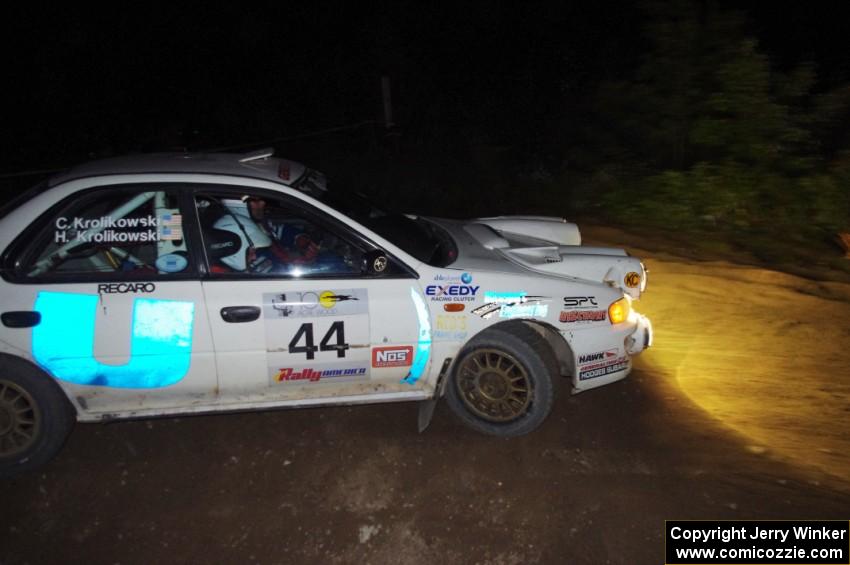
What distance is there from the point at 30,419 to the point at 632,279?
387 cm

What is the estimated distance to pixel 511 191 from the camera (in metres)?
11.3

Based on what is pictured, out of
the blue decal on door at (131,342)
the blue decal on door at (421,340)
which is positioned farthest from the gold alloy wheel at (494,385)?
the blue decal on door at (131,342)

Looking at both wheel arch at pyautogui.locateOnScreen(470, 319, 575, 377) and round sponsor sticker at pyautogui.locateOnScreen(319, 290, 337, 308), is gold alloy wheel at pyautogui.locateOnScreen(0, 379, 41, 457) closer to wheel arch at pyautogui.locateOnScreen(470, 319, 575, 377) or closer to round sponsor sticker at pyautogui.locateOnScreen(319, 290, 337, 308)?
round sponsor sticker at pyautogui.locateOnScreen(319, 290, 337, 308)

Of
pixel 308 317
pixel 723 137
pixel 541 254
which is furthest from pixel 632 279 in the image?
pixel 723 137

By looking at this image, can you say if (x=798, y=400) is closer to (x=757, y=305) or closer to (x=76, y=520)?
(x=757, y=305)

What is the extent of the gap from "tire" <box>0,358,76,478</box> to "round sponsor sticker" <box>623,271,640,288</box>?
360 cm

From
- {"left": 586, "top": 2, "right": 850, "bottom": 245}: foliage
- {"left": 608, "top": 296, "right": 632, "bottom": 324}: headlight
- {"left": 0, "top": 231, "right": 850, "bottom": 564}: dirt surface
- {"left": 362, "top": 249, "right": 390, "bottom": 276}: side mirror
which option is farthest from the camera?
{"left": 586, "top": 2, "right": 850, "bottom": 245}: foliage

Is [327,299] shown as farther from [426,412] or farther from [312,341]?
[426,412]

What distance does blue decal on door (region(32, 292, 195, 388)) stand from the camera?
4088 mm

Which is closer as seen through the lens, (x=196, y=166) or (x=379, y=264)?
(x=379, y=264)

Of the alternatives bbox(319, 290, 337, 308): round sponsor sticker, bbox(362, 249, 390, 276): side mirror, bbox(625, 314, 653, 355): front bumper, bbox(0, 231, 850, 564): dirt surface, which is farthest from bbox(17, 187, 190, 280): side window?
bbox(625, 314, 653, 355): front bumper

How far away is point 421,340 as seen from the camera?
4.34 m

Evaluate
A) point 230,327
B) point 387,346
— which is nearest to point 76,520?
point 230,327

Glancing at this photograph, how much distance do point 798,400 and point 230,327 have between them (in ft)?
12.0
